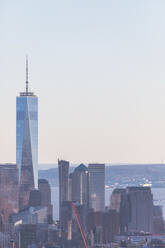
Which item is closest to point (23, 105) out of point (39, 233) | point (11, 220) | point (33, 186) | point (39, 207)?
Answer: point (33, 186)

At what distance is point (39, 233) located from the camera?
3012 inches

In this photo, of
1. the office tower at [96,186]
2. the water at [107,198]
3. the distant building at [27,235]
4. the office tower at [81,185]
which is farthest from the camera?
the office tower at [96,186]

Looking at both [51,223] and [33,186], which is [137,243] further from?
[33,186]

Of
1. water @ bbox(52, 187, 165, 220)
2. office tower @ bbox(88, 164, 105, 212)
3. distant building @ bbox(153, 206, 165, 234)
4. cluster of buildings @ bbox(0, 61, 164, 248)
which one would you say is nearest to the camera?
cluster of buildings @ bbox(0, 61, 164, 248)

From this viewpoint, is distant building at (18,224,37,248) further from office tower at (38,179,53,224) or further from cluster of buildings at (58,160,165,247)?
office tower at (38,179,53,224)

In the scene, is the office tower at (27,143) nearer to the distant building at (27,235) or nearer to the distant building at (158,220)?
the distant building at (158,220)

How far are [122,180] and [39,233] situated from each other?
5266 centimetres

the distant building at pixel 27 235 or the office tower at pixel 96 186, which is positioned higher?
the office tower at pixel 96 186

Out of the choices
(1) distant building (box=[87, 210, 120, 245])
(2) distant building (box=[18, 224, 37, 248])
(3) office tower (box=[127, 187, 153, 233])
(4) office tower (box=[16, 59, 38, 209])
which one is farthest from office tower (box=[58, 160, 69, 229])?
(2) distant building (box=[18, 224, 37, 248])

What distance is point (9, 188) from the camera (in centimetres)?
10612

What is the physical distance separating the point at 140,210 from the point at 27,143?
60.8ft

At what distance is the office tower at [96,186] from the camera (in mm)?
97125

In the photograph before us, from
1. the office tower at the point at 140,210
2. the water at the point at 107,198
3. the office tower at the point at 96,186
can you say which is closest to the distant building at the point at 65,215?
the water at the point at 107,198

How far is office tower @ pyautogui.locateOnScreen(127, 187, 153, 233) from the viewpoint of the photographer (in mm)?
87500
